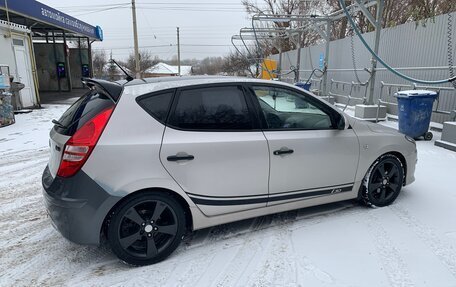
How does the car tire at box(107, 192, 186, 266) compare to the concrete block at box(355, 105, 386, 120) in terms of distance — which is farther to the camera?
the concrete block at box(355, 105, 386, 120)

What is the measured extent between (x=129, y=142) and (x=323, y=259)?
6.32ft

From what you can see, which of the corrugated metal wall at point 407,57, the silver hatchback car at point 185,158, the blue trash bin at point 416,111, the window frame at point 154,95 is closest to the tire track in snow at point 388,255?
the silver hatchback car at point 185,158

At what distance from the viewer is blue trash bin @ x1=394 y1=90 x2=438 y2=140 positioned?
6.85 metres

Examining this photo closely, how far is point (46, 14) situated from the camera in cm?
1609

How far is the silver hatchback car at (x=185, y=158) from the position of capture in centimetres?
264

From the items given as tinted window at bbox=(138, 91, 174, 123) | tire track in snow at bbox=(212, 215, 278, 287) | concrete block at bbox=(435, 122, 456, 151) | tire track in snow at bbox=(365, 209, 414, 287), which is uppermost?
tinted window at bbox=(138, 91, 174, 123)

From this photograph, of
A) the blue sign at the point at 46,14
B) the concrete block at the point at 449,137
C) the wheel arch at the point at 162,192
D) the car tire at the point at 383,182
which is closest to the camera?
the wheel arch at the point at 162,192

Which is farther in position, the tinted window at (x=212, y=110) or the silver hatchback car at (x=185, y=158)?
the tinted window at (x=212, y=110)

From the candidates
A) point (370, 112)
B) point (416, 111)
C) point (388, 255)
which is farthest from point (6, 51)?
point (388, 255)

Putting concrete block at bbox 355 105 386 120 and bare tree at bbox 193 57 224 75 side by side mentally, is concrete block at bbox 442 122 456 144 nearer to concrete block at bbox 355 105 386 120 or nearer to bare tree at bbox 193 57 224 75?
concrete block at bbox 355 105 386 120

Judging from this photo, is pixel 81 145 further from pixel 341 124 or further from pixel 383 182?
pixel 383 182

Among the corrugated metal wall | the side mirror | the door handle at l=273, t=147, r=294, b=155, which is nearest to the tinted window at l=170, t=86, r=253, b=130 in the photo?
the door handle at l=273, t=147, r=294, b=155

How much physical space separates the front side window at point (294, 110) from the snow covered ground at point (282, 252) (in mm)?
Result: 1052

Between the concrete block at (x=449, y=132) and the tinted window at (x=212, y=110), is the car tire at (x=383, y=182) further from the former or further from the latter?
the concrete block at (x=449, y=132)
